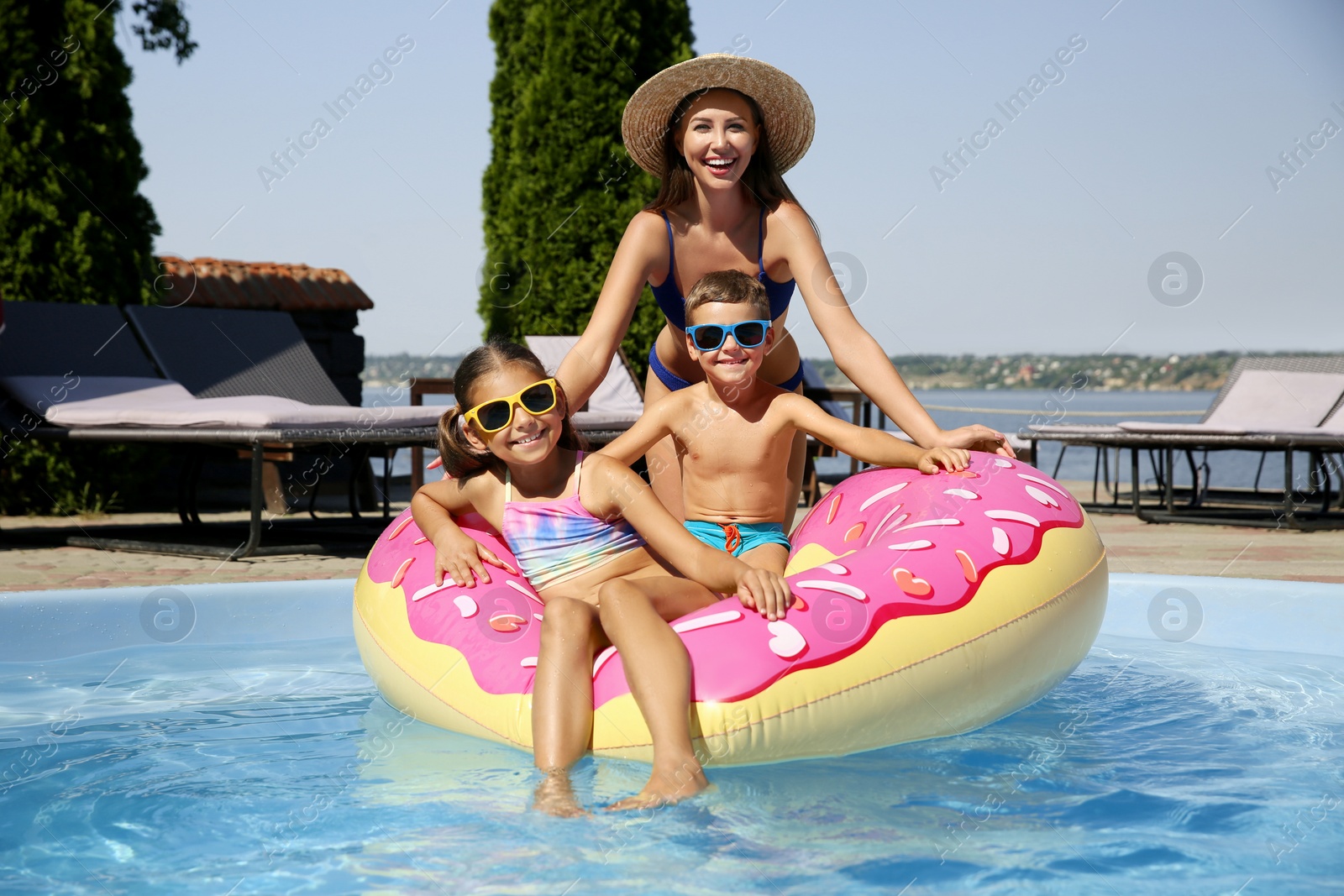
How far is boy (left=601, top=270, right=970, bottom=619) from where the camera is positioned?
306cm

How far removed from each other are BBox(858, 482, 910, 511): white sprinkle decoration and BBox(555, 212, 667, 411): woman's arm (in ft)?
2.58

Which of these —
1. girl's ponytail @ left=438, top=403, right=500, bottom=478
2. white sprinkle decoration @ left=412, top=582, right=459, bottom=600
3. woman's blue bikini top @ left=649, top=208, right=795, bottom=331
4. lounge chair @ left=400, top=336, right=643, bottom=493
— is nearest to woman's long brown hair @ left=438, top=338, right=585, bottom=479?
girl's ponytail @ left=438, top=403, right=500, bottom=478

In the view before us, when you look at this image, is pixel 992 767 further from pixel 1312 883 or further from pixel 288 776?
pixel 288 776

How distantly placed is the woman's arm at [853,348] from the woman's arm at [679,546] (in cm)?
68

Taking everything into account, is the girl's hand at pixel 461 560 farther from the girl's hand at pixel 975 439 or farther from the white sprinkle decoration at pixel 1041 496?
the white sprinkle decoration at pixel 1041 496

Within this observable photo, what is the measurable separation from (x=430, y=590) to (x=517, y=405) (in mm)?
520

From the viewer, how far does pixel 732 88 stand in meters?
3.30

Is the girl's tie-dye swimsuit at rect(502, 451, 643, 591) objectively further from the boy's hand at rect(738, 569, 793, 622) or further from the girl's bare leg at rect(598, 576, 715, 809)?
the boy's hand at rect(738, 569, 793, 622)

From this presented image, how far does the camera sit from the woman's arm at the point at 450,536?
9.59 ft

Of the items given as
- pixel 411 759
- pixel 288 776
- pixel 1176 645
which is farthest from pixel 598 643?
A: pixel 1176 645

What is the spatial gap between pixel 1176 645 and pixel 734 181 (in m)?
2.30

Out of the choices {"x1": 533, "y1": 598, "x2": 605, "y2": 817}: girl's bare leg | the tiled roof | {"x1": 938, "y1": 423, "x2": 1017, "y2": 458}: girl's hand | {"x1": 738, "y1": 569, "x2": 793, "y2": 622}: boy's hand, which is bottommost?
{"x1": 533, "y1": 598, "x2": 605, "y2": 817}: girl's bare leg

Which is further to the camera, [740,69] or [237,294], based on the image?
[237,294]

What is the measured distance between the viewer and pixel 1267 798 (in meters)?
2.52
